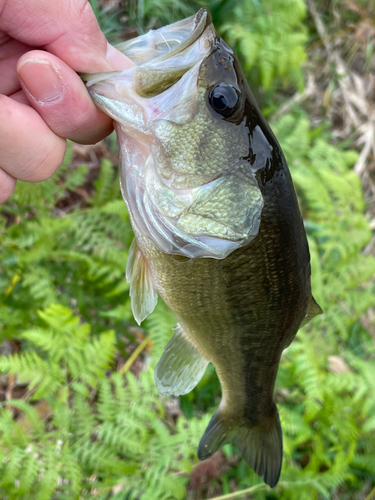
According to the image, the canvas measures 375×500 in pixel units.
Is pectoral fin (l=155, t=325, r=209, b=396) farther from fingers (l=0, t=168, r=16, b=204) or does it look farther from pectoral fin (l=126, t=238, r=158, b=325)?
fingers (l=0, t=168, r=16, b=204)

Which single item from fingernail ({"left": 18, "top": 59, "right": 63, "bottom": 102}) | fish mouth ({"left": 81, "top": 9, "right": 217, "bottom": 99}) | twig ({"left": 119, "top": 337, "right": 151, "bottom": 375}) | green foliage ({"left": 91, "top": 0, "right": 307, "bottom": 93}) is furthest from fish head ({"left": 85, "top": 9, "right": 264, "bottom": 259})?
green foliage ({"left": 91, "top": 0, "right": 307, "bottom": 93})

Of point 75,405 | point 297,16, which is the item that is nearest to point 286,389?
point 75,405

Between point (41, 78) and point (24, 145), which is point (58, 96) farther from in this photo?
point (24, 145)

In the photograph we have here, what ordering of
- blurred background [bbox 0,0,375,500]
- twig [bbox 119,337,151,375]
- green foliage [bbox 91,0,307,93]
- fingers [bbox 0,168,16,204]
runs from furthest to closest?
1. green foliage [bbox 91,0,307,93]
2. twig [bbox 119,337,151,375]
3. blurred background [bbox 0,0,375,500]
4. fingers [bbox 0,168,16,204]

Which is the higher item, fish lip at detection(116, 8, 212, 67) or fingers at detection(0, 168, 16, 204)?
fish lip at detection(116, 8, 212, 67)

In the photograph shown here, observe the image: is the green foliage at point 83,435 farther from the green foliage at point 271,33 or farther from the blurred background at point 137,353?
the green foliage at point 271,33

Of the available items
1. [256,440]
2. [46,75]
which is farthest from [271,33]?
[256,440]

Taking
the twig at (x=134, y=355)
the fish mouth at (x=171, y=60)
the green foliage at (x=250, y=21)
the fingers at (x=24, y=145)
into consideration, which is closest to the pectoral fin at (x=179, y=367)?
the fingers at (x=24, y=145)

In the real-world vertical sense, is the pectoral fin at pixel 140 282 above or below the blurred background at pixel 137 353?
above
